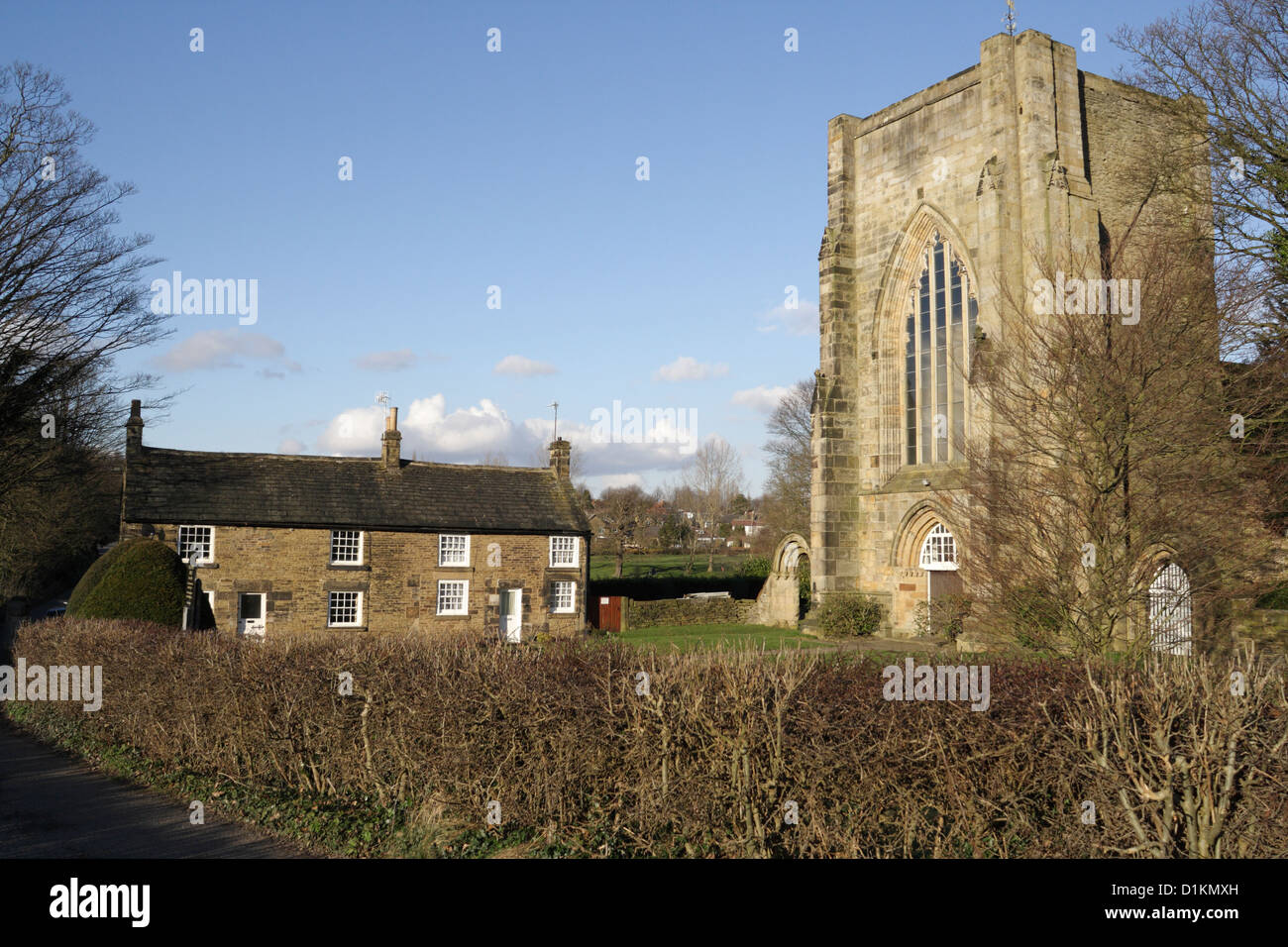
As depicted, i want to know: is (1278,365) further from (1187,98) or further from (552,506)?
(552,506)

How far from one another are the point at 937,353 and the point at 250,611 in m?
23.7

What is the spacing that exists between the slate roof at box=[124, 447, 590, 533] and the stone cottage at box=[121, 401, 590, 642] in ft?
0.18

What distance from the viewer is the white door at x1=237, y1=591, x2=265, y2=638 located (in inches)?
1233

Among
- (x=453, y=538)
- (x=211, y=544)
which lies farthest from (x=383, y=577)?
(x=211, y=544)

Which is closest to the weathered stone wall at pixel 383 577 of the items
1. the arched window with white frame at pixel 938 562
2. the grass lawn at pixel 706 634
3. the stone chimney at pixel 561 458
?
the grass lawn at pixel 706 634

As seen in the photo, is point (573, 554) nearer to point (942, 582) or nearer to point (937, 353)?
point (942, 582)

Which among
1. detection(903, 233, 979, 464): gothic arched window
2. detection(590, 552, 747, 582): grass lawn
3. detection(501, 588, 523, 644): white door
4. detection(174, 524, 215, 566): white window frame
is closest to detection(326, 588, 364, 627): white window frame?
detection(174, 524, 215, 566): white window frame

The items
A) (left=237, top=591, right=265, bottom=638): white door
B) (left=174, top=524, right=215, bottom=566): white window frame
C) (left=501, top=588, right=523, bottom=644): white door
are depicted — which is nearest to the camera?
(left=174, top=524, right=215, bottom=566): white window frame

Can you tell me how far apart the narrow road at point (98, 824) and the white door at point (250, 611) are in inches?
A: 718

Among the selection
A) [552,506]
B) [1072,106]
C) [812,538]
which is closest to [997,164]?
[1072,106]

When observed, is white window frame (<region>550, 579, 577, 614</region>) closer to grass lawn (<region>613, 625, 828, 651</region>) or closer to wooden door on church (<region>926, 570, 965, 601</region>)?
grass lawn (<region>613, 625, 828, 651</region>)

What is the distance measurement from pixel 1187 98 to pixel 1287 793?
73.2 ft

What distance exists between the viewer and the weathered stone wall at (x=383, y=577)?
103 ft

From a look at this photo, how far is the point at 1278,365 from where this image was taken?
16875 millimetres
